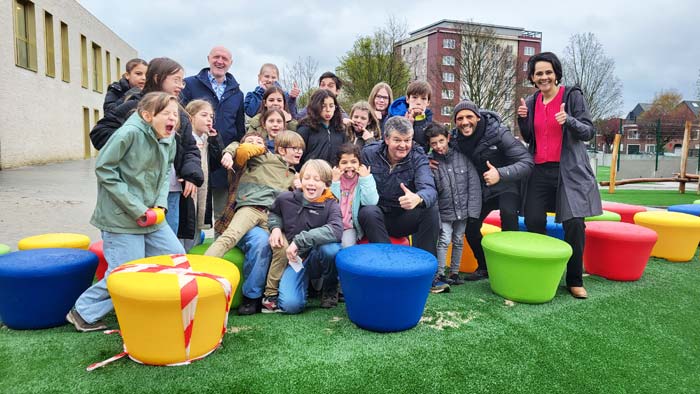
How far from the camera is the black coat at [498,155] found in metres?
4.29

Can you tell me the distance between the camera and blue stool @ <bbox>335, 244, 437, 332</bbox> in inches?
119

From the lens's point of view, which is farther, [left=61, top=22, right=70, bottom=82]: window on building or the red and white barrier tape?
[left=61, top=22, right=70, bottom=82]: window on building

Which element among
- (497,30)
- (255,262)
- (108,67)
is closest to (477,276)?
(255,262)

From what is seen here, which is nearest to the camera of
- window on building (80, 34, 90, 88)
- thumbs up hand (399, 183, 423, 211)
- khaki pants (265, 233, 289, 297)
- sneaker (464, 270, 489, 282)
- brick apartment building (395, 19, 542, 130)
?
khaki pants (265, 233, 289, 297)

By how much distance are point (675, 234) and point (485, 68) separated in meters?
21.0

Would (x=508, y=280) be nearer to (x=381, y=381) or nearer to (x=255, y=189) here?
(x=381, y=381)

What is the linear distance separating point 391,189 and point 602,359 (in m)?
2.04

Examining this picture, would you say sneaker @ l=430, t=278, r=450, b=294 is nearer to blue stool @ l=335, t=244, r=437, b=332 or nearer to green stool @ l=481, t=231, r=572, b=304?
green stool @ l=481, t=231, r=572, b=304

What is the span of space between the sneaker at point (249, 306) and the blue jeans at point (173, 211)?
958mm

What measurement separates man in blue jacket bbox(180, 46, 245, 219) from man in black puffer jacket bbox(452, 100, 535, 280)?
7.75 feet

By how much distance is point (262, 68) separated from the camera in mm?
5426

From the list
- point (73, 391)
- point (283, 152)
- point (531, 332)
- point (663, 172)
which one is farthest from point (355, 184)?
point (663, 172)

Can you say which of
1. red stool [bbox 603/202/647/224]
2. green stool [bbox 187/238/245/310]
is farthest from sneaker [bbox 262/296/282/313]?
red stool [bbox 603/202/647/224]

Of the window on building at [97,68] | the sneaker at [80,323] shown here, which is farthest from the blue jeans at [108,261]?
the window on building at [97,68]
